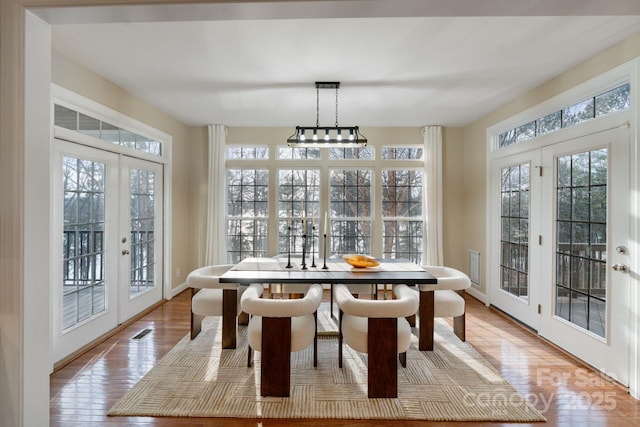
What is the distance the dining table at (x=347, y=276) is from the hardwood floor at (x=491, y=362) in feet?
2.22

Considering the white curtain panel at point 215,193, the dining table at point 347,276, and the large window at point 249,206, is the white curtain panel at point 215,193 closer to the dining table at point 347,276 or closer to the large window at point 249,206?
the large window at point 249,206

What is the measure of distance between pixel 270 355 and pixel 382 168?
3.69 metres

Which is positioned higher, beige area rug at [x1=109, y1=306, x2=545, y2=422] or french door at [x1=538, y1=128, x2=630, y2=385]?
french door at [x1=538, y1=128, x2=630, y2=385]

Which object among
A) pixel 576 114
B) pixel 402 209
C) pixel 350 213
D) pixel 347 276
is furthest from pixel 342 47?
pixel 402 209

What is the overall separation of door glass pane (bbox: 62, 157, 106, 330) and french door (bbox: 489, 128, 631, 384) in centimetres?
465

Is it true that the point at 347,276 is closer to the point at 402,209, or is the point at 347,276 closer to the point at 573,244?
the point at 573,244

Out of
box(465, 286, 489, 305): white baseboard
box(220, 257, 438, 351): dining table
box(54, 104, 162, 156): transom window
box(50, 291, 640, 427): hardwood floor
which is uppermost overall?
box(54, 104, 162, 156): transom window

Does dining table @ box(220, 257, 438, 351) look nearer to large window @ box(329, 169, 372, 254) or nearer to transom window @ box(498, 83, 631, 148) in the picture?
large window @ box(329, 169, 372, 254)

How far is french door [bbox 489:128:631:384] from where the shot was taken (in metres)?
2.43

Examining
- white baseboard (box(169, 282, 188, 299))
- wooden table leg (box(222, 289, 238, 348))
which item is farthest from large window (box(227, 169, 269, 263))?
wooden table leg (box(222, 289, 238, 348))

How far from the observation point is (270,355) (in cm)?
221

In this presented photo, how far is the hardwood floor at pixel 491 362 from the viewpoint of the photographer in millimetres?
1992

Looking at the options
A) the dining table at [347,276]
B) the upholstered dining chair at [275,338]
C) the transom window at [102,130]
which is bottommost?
the upholstered dining chair at [275,338]

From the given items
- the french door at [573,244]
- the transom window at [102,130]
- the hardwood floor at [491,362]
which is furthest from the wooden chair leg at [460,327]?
the transom window at [102,130]
